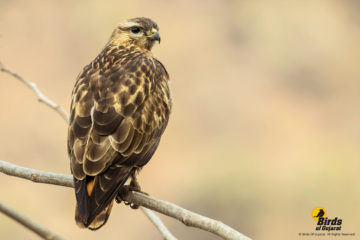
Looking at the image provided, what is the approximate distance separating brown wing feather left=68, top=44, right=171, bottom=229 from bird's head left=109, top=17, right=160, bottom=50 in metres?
0.66

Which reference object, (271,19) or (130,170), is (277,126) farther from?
(130,170)

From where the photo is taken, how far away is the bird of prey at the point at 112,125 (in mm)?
4840

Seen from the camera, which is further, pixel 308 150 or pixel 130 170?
pixel 308 150

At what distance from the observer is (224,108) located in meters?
21.0

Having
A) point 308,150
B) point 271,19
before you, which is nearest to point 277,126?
point 308,150

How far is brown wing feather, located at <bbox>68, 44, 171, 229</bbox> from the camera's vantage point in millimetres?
4840

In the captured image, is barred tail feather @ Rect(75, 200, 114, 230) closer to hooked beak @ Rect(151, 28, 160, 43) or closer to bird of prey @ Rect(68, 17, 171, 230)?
bird of prey @ Rect(68, 17, 171, 230)

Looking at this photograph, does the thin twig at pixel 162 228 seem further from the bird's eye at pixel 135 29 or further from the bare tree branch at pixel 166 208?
the bird's eye at pixel 135 29

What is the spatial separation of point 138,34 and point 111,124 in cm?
188

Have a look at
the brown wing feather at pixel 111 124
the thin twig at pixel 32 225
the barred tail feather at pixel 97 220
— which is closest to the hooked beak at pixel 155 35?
the brown wing feather at pixel 111 124

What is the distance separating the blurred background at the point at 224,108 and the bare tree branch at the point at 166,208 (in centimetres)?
963

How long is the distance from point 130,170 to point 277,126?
16.3 metres

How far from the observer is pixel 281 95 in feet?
73.9

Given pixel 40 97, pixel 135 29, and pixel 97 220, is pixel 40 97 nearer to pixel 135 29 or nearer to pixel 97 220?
pixel 97 220
